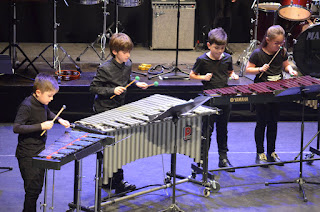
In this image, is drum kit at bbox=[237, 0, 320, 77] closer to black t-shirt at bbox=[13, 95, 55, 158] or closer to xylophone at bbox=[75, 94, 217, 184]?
xylophone at bbox=[75, 94, 217, 184]

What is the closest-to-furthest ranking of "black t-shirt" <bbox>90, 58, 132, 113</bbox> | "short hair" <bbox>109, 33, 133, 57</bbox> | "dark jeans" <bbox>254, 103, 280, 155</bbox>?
1. "short hair" <bbox>109, 33, 133, 57</bbox>
2. "black t-shirt" <bbox>90, 58, 132, 113</bbox>
3. "dark jeans" <bbox>254, 103, 280, 155</bbox>

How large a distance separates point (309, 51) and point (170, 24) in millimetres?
3204

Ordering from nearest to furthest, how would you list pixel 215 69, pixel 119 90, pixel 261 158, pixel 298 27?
pixel 119 90 < pixel 215 69 < pixel 261 158 < pixel 298 27

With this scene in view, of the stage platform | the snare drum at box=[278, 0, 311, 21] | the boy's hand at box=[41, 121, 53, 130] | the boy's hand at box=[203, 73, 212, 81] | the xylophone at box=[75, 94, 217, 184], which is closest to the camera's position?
the boy's hand at box=[41, 121, 53, 130]

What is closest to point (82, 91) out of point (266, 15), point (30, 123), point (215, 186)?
point (215, 186)

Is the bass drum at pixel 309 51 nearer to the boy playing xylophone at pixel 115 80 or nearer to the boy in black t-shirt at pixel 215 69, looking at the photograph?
the boy in black t-shirt at pixel 215 69

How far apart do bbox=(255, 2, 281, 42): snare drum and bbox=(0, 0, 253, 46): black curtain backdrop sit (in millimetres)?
1068

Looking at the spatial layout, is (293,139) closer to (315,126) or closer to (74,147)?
(315,126)

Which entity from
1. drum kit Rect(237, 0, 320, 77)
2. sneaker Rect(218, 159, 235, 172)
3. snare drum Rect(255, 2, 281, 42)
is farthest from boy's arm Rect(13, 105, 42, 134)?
snare drum Rect(255, 2, 281, 42)

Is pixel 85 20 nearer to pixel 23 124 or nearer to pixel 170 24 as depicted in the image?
pixel 170 24

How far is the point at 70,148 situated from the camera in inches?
169

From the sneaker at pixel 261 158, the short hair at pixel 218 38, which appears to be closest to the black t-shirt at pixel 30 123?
the short hair at pixel 218 38

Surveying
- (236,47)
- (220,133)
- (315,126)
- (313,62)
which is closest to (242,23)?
(236,47)

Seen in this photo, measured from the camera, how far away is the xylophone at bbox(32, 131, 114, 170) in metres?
4.09
